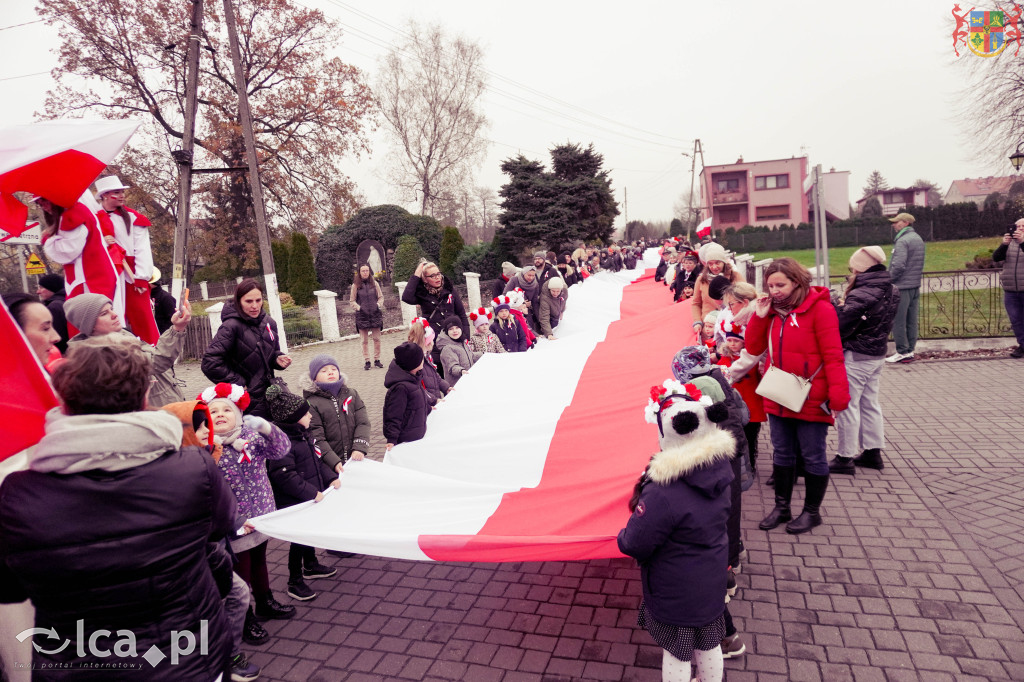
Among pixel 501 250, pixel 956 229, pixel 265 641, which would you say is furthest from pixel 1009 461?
pixel 956 229

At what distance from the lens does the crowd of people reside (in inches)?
74.1

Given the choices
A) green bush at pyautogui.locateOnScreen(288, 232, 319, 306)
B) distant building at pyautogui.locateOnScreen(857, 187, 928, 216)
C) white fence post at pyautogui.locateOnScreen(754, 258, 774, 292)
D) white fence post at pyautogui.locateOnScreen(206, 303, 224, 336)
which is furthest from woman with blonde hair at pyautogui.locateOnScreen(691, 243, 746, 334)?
distant building at pyautogui.locateOnScreen(857, 187, 928, 216)

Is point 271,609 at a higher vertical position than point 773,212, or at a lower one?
lower

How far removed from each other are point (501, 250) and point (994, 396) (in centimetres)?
2084

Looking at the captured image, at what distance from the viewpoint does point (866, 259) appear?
5.24 metres

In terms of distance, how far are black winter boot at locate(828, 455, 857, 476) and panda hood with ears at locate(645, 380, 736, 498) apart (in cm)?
346

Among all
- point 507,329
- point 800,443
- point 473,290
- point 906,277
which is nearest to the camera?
point 800,443

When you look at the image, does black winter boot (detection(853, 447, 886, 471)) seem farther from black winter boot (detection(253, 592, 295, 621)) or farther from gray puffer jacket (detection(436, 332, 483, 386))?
black winter boot (detection(253, 592, 295, 621))

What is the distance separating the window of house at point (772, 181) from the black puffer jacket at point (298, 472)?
63.0m

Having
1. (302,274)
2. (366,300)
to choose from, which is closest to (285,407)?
(366,300)

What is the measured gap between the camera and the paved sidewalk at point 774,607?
10.5 feet

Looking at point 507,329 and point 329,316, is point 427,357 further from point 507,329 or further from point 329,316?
point 329,316

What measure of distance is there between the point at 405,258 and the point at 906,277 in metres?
18.0

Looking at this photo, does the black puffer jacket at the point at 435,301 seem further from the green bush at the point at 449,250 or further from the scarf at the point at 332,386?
the green bush at the point at 449,250
